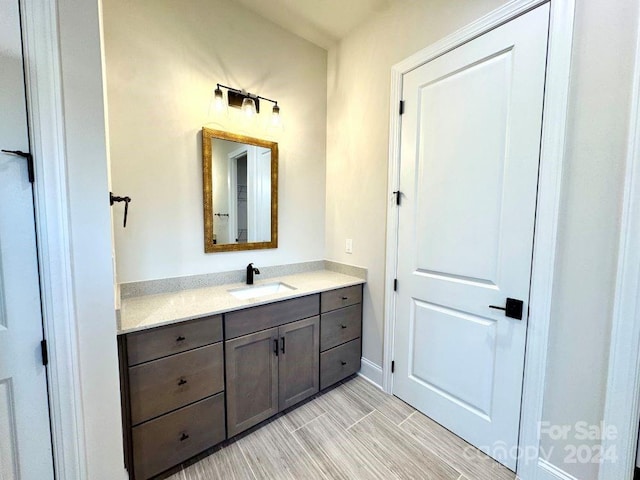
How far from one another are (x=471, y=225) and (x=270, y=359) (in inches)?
59.9

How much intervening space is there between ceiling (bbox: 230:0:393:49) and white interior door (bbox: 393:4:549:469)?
716 millimetres

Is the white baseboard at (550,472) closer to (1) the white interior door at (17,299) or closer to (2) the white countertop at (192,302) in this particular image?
(2) the white countertop at (192,302)

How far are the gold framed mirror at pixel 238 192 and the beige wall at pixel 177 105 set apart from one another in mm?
66

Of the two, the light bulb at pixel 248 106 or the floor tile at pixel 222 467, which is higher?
the light bulb at pixel 248 106

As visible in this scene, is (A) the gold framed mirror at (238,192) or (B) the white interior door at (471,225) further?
(A) the gold framed mirror at (238,192)

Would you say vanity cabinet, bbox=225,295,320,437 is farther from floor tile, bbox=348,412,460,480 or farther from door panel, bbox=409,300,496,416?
door panel, bbox=409,300,496,416

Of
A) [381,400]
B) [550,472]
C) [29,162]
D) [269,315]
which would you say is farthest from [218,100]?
[550,472]

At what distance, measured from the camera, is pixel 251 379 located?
1.68 metres

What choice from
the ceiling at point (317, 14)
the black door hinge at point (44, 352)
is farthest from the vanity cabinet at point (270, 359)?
the ceiling at point (317, 14)

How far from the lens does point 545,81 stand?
128cm

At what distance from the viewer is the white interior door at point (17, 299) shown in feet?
3.06

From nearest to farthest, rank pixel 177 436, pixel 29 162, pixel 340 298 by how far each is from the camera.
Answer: pixel 29 162 < pixel 177 436 < pixel 340 298

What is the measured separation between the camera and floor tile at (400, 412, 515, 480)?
1.46m

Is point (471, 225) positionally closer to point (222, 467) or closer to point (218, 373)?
point (218, 373)
